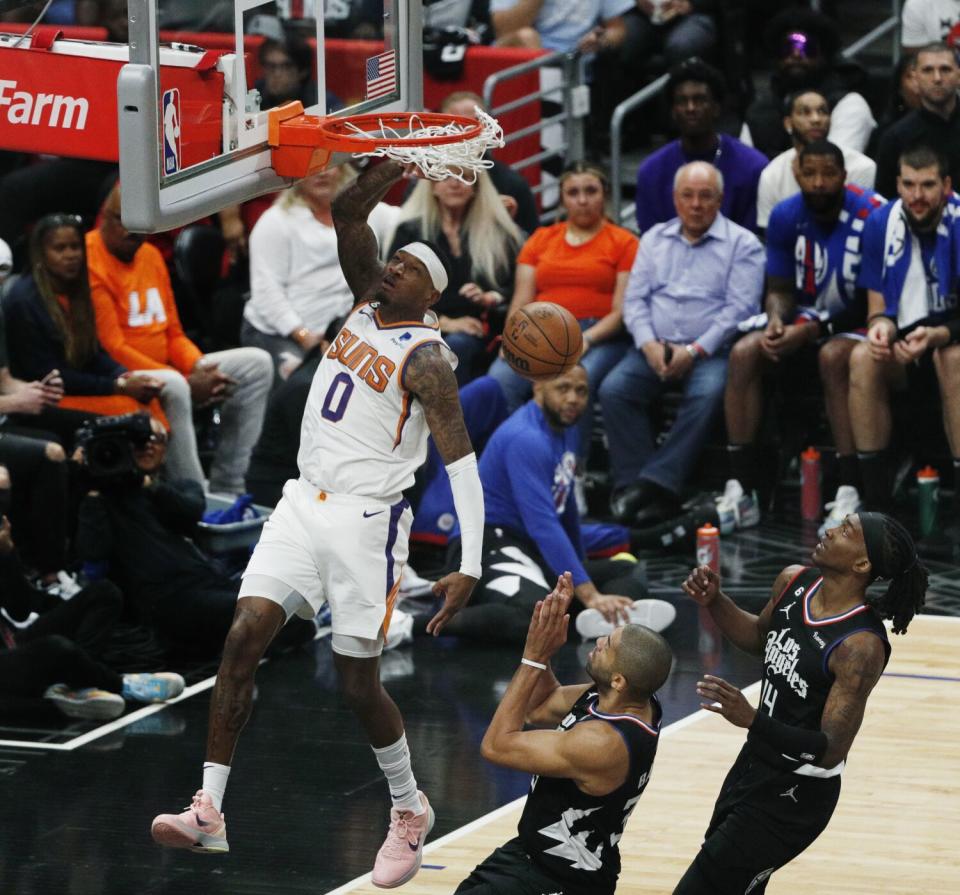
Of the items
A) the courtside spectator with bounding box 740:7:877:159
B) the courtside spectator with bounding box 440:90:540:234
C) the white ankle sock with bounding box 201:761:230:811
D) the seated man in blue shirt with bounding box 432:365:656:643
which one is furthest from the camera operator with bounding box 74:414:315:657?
the courtside spectator with bounding box 740:7:877:159

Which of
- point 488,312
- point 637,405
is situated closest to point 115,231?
Result: point 488,312

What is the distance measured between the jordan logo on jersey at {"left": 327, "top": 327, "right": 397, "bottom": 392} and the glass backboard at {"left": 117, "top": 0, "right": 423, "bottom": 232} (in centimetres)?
57

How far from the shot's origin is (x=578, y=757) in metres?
5.20

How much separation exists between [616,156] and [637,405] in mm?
1984

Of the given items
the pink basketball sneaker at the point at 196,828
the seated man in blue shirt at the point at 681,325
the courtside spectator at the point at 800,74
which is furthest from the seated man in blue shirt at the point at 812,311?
the pink basketball sneaker at the point at 196,828

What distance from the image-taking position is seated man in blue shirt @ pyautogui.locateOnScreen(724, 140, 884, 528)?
34.7ft

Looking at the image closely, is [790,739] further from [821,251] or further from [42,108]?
[821,251]

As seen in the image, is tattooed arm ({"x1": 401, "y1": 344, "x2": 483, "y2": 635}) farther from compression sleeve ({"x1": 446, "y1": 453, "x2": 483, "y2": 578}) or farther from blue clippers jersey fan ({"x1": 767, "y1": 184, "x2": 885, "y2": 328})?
blue clippers jersey fan ({"x1": 767, "y1": 184, "x2": 885, "y2": 328})

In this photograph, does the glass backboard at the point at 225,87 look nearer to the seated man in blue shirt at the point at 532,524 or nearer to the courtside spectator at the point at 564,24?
the seated man in blue shirt at the point at 532,524

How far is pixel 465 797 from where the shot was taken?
7.24 meters

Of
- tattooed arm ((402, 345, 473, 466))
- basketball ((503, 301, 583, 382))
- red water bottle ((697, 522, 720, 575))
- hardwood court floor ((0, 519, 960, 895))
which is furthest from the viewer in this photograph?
red water bottle ((697, 522, 720, 575))

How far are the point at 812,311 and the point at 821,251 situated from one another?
13.6 inches

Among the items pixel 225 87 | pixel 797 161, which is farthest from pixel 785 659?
pixel 797 161

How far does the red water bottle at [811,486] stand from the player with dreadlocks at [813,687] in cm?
528
